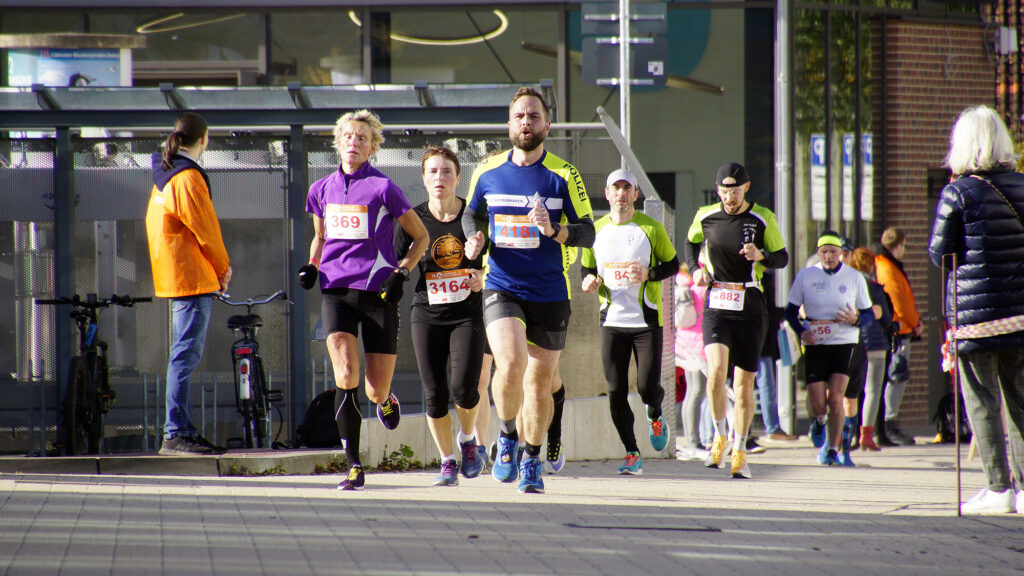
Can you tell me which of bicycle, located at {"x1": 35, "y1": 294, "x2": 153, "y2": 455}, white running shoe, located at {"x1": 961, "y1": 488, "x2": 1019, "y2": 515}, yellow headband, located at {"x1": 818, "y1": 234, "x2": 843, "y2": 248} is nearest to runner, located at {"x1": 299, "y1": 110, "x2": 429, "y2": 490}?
bicycle, located at {"x1": 35, "y1": 294, "x2": 153, "y2": 455}

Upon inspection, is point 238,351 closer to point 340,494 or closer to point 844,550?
point 340,494

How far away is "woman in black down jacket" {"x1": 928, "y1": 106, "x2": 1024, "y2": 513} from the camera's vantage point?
20.8ft

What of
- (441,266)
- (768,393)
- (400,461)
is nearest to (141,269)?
(400,461)

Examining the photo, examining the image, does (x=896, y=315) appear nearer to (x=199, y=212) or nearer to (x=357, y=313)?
(x=357, y=313)

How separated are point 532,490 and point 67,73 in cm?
674

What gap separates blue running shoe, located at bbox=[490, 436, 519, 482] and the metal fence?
6.71ft

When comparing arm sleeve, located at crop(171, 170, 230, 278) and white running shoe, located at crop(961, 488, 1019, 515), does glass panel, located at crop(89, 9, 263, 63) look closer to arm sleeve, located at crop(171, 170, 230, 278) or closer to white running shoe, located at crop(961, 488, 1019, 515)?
arm sleeve, located at crop(171, 170, 230, 278)

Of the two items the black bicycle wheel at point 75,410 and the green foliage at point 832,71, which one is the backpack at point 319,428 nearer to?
the black bicycle wheel at point 75,410

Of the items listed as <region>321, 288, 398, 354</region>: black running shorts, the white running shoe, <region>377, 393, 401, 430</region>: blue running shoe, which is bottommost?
the white running shoe

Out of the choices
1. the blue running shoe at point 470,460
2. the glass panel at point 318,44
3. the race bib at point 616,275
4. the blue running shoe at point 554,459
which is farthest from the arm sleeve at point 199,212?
the glass panel at point 318,44

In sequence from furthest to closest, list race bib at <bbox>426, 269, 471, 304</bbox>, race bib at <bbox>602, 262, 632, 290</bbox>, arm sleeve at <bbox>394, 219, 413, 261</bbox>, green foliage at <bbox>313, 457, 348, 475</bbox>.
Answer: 1. race bib at <bbox>602, 262, 632, 290</bbox>
2. green foliage at <bbox>313, 457, 348, 475</bbox>
3. arm sleeve at <bbox>394, 219, 413, 261</bbox>
4. race bib at <bbox>426, 269, 471, 304</bbox>

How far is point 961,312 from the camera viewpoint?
645 cm

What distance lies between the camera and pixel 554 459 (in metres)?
8.33

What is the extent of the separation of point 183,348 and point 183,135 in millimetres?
1304
